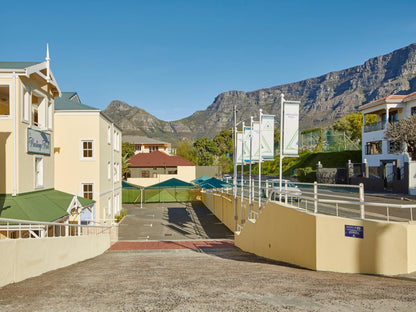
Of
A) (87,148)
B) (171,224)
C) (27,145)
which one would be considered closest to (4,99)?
(27,145)

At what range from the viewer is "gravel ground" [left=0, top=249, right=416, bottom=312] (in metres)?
4.80

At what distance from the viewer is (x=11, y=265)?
272 inches

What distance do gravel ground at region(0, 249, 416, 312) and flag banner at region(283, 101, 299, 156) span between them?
18.3ft

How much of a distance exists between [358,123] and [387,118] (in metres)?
30.2

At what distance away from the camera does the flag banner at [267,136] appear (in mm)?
16094

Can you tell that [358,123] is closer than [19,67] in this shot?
No

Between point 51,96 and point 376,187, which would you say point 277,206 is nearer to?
point 51,96

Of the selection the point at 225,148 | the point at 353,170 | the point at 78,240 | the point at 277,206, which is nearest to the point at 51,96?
the point at 78,240

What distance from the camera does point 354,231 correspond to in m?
7.39

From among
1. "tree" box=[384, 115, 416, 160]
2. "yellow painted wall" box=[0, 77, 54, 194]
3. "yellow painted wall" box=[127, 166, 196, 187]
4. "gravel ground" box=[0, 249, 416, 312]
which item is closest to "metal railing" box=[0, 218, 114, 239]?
"gravel ground" box=[0, 249, 416, 312]

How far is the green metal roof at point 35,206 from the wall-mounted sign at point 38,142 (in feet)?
6.19

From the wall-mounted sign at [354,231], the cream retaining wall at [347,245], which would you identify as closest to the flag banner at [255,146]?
the cream retaining wall at [347,245]

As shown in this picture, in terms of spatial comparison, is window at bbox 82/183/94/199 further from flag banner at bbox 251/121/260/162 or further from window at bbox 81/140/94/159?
flag banner at bbox 251/121/260/162

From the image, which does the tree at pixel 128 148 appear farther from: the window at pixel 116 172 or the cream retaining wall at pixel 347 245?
the cream retaining wall at pixel 347 245
